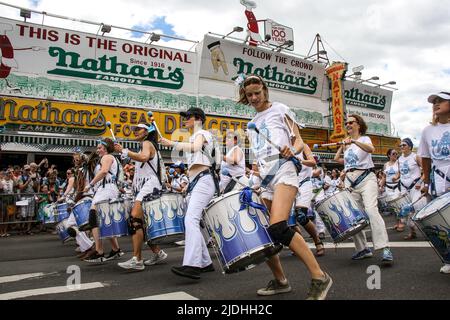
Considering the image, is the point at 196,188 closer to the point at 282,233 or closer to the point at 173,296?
the point at 173,296

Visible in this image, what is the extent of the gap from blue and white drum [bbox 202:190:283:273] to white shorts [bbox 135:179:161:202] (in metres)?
2.05

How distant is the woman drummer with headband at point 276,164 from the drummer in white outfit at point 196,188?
878 mm

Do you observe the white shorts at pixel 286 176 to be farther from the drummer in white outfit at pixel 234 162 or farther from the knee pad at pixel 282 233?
the drummer in white outfit at pixel 234 162

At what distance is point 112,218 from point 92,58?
48.2 feet

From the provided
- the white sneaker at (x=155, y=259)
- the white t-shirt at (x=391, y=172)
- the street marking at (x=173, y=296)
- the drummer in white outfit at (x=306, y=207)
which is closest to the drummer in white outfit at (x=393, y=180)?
the white t-shirt at (x=391, y=172)

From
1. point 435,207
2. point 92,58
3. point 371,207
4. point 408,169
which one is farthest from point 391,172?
point 92,58

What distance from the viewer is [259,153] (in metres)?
3.76

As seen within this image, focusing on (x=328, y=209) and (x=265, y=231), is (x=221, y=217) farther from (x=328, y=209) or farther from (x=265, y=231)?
(x=328, y=209)

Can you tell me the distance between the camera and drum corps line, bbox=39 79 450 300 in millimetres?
3381

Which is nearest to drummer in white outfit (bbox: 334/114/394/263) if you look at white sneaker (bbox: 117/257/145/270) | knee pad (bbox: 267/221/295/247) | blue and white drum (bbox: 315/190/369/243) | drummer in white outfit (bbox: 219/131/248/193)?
blue and white drum (bbox: 315/190/369/243)

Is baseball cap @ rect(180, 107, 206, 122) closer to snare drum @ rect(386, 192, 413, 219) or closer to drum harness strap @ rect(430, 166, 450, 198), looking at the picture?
drum harness strap @ rect(430, 166, 450, 198)

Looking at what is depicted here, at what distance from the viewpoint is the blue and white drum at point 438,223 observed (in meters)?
3.58
